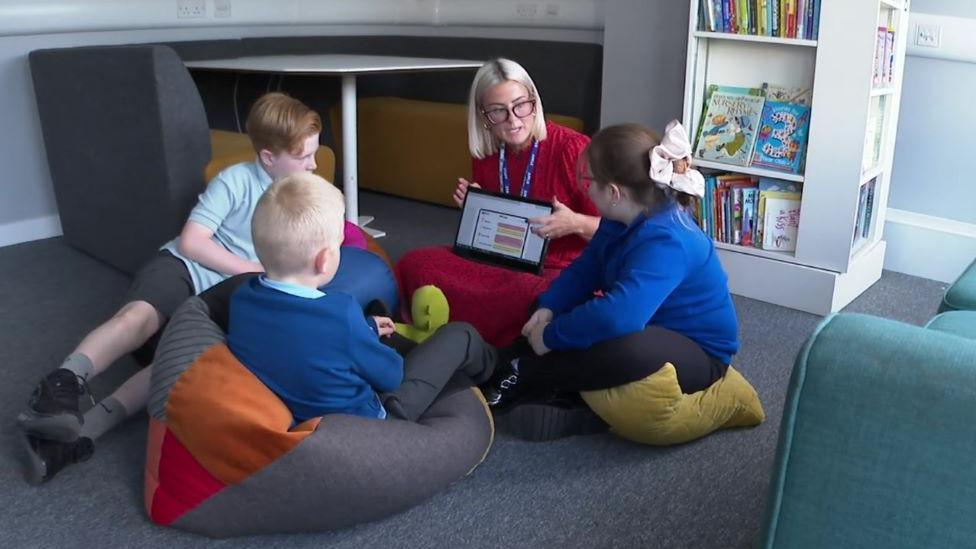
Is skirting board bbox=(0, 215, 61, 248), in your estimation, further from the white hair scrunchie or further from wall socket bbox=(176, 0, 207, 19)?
the white hair scrunchie

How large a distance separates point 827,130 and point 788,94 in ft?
0.78

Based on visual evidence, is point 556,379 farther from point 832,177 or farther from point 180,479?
point 832,177

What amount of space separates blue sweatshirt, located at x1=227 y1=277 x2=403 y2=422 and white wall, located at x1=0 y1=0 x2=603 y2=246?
2.46 metres

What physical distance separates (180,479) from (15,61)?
2602mm

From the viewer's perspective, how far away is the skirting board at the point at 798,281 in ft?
9.95

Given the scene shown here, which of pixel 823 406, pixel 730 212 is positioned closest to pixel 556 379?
pixel 823 406

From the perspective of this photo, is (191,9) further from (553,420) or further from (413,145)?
(553,420)

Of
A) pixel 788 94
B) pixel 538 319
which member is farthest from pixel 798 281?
pixel 538 319

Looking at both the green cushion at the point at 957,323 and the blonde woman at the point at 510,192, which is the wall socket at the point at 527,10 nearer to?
the blonde woman at the point at 510,192

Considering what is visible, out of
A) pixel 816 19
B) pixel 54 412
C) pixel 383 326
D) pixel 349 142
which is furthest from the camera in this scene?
pixel 349 142

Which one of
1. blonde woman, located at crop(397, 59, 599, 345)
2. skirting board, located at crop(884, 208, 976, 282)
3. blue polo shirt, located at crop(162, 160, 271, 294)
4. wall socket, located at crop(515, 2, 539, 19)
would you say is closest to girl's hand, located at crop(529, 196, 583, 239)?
blonde woman, located at crop(397, 59, 599, 345)

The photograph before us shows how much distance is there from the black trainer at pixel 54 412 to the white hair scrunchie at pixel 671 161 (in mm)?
1314

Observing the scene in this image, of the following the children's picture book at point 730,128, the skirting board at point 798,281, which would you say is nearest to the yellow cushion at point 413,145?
the children's picture book at point 730,128

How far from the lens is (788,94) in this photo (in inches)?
123
